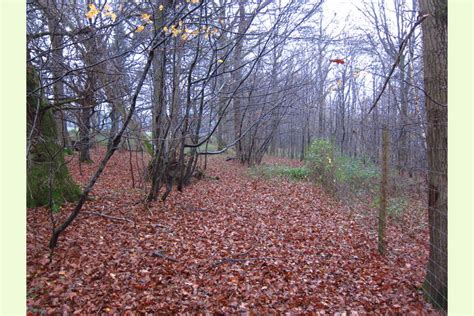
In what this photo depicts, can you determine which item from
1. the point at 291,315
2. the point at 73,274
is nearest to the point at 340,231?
the point at 291,315

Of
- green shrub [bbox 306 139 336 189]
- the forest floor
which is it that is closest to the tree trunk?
the forest floor

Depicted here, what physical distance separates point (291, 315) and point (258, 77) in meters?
7.96

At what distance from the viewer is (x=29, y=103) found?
198 inches

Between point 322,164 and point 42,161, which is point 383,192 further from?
point 322,164

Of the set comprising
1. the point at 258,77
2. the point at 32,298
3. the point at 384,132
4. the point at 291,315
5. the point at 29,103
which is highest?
the point at 258,77

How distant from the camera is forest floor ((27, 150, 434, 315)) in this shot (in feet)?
10.8

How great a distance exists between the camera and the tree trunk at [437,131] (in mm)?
3000

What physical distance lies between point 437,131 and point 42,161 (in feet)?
19.3

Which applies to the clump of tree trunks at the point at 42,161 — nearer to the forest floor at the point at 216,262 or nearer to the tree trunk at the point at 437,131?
the forest floor at the point at 216,262

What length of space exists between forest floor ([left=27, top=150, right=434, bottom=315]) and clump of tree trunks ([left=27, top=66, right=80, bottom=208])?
27 centimetres

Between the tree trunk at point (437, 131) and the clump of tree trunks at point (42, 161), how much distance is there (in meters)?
5.04

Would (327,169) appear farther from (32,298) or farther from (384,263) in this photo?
(32,298)

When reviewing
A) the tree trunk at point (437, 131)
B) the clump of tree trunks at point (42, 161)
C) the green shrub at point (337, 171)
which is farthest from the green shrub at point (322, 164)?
the clump of tree trunks at point (42, 161)

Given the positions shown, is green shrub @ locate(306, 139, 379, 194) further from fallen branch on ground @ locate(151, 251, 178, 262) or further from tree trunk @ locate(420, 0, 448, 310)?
fallen branch on ground @ locate(151, 251, 178, 262)
